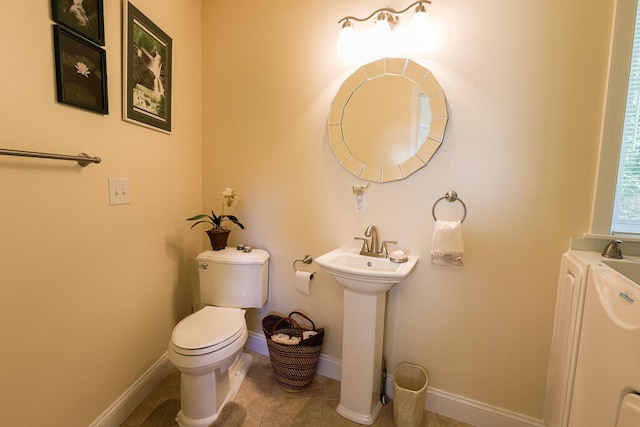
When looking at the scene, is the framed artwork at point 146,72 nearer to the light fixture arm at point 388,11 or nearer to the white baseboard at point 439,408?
the light fixture arm at point 388,11

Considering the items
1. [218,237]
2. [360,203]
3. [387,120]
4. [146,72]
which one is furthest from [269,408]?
[146,72]

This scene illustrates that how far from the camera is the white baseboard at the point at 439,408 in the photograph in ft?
4.56

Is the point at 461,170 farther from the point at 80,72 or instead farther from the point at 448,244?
the point at 80,72

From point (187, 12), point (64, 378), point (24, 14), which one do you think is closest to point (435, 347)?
point (64, 378)

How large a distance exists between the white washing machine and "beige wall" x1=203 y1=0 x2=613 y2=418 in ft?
1.30

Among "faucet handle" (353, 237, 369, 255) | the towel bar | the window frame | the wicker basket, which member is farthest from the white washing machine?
the towel bar

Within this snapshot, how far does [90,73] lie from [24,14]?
26 centimetres

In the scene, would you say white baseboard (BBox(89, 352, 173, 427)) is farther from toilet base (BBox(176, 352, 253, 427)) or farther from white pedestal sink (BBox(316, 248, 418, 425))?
white pedestal sink (BBox(316, 248, 418, 425))

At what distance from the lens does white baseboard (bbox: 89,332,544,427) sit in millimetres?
1389

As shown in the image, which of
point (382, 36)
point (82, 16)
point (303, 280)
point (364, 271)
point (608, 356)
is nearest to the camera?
point (608, 356)

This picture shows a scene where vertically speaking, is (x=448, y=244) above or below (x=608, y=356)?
above

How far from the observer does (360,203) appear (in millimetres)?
1664

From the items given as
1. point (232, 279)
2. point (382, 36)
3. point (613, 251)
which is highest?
point (382, 36)

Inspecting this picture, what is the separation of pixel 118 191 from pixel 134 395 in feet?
3.67
